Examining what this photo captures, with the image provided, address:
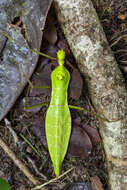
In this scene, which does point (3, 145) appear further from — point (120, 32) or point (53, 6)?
point (120, 32)

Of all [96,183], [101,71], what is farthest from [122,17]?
[96,183]

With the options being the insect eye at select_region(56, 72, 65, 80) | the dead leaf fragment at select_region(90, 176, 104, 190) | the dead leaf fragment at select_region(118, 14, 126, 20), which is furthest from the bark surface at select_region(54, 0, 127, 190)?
the dead leaf fragment at select_region(118, 14, 126, 20)

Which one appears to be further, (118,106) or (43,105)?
(43,105)

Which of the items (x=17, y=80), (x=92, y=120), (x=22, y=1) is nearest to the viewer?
(x=22, y=1)

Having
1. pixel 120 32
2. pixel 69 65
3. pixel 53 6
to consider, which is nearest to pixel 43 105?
pixel 69 65

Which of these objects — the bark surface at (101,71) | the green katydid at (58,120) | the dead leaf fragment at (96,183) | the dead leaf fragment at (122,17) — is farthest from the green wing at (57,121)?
the dead leaf fragment at (122,17)

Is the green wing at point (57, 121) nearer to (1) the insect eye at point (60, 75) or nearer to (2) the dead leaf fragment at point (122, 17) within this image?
(1) the insect eye at point (60, 75)
